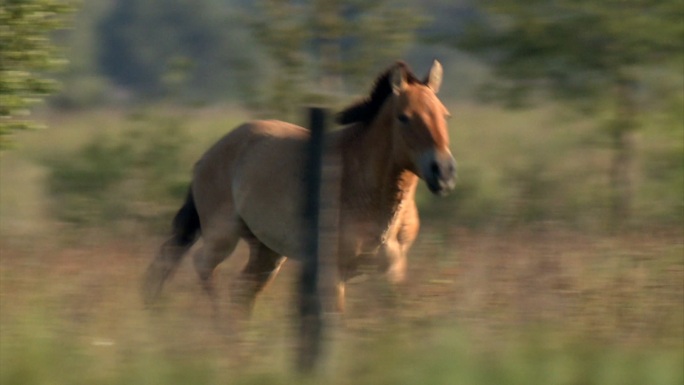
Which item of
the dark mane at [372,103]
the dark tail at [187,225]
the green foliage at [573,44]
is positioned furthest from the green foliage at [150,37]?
the dark mane at [372,103]

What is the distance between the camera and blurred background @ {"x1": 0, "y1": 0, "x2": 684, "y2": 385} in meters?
5.83

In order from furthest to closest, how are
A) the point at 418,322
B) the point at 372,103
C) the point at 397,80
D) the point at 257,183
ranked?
1. the point at 257,183
2. the point at 372,103
3. the point at 397,80
4. the point at 418,322

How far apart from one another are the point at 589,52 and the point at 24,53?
7.06m

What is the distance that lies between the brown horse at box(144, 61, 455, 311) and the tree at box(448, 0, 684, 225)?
4.71 metres

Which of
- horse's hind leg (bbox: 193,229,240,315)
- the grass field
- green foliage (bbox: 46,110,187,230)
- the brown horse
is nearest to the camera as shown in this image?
the grass field

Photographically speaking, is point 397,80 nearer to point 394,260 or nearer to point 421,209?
point 394,260

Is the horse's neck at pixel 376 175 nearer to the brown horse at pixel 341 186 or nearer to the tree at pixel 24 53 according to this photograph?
the brown horse at pixel 341 186

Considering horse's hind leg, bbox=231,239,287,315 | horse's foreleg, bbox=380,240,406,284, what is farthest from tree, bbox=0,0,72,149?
horse's foreleg, bbox=380,240,406,284

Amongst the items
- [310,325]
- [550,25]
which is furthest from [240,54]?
[310,325]

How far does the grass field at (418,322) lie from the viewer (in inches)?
223

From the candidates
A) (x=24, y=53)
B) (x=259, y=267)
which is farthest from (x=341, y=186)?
(x=24, y=53)

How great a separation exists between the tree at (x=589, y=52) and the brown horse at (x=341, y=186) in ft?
15.4

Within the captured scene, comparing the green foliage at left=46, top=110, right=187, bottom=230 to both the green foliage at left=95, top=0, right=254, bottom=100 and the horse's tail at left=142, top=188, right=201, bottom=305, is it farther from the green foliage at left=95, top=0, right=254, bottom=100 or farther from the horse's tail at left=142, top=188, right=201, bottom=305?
the green foliage at left=95, top=0, right=254, bottom=100

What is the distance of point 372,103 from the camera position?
8.77 meters
